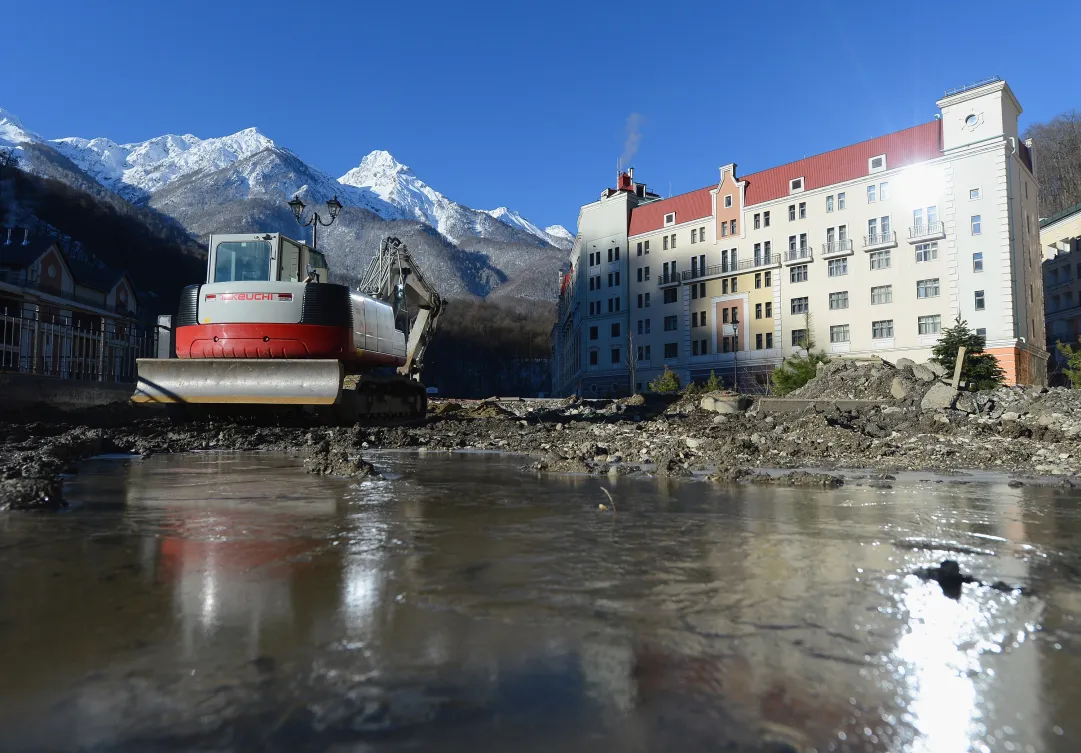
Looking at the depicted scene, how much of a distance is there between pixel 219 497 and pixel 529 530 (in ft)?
9.78

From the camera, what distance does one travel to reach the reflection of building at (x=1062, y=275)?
61531 mm

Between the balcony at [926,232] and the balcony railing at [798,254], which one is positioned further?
the balcony railing at [798,254]

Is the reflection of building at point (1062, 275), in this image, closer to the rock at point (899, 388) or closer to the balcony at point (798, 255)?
the balcony at point (798, 255)

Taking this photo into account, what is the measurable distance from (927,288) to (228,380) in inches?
1650

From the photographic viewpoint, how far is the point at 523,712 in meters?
1.65

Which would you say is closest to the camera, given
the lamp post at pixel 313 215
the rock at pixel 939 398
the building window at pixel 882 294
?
the rock at pixel 939 398

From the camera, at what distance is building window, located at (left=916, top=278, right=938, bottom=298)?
40156 millimetres

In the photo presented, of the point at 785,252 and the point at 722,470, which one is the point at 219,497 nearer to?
the point at 722,470

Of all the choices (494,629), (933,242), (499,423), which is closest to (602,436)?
(499,423)

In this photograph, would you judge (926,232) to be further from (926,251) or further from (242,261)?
(242,261)

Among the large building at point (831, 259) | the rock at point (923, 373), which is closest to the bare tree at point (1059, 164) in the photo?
the large building at point (831, 259)

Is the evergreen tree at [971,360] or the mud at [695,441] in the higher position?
the evergreen tree at [971,360]

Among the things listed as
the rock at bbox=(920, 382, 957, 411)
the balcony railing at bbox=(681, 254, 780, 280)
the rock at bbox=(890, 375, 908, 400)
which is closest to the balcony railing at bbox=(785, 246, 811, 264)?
the balcony railing at bbox=(681, 254, 780, 280)

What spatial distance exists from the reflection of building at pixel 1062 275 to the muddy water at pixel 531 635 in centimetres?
7282
